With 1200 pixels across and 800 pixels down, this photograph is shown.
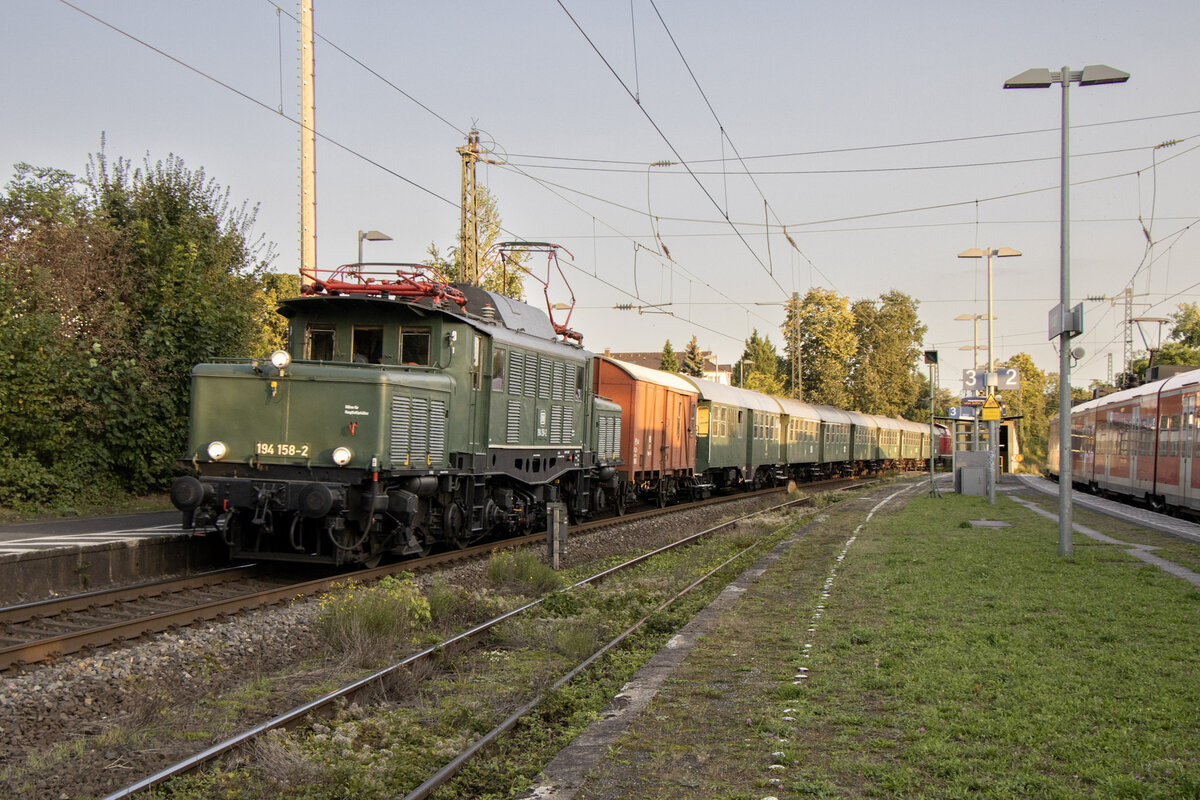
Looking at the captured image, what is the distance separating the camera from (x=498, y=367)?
14305 mm

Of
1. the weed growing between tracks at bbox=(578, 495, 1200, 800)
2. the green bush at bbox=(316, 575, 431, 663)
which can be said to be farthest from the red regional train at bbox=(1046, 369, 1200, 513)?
the green bush at bbox=(316, 575, 431, 663)

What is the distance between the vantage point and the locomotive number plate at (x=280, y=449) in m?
11.4

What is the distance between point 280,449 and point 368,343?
2119 millimetres

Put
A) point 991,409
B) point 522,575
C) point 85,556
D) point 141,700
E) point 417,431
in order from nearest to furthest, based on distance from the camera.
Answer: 1. point 141,700
2. point 85,556
3. point 417,431
4. point 522,575
5. point 991,409

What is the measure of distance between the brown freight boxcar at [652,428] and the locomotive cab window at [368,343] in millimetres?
9553

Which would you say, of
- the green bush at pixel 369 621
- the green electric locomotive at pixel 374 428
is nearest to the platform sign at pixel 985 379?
the green electric locomotive at pixel 374 428

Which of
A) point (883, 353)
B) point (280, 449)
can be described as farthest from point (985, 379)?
point (883, 353)

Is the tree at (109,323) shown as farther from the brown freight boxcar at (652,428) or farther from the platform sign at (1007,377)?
the platform sign at (1007,377)

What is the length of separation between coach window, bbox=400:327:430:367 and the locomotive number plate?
2046mm

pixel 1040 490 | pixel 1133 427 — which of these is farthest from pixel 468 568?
pixel 1040 490

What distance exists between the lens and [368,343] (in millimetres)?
12945

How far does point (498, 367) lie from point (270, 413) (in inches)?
148

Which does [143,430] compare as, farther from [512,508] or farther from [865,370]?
[865,370]

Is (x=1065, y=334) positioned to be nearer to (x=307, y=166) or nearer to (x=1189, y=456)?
(x=1189, y=456)
